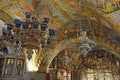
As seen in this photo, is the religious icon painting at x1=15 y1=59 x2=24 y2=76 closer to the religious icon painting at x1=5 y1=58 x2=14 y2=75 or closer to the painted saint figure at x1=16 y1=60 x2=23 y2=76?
the painted saint figure at x1=16 y1=60 x2=23 y2=76

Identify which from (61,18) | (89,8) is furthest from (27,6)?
(89,8)

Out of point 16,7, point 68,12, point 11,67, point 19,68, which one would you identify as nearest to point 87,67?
point 68,12

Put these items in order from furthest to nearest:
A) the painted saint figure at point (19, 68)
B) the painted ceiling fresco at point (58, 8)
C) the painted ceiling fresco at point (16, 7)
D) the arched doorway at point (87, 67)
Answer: the arched doorway at point (87, 67), the painted ceiling fresco at point (16, 7), the painted saint figure at point (19, 68), the painted ceiling fresco at point (58, 8)

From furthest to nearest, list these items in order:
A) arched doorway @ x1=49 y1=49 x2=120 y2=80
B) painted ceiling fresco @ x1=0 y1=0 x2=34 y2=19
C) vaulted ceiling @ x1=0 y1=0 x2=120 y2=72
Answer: arched doorway @ x1=49 y1=49 x2=120 y2=80 < painted ceiling fresco @ x1=0 y1=0 x2=34 y2=19 < vaulted ceiling @ x1=0 y1=0 x2=120 y2=72

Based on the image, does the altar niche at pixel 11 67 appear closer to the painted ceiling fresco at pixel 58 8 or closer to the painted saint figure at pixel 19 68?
the painted saint figure at pixel 19 68

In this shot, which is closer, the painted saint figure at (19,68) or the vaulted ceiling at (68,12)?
the painted saint figure at (19,68)

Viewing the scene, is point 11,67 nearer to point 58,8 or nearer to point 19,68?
point 19,68

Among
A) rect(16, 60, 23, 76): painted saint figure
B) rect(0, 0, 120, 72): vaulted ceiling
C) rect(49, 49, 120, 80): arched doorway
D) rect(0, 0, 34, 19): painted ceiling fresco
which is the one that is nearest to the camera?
rect(16, 60, 23, 76): painted saint figure

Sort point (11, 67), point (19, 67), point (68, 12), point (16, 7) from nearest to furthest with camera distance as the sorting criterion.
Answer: point (11, 67) → point (19, 67) → point (16, 7) → point (68, 12)

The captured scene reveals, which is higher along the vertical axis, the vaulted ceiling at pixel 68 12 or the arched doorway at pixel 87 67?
the vaulted ceiling at pixel 68 12

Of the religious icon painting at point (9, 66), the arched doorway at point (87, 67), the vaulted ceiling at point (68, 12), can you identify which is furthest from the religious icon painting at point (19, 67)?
the arched doorway at point (87, 67)

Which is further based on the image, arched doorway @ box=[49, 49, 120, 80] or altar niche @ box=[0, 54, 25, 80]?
arched doorway @ box=[49, 49, 120, 80]

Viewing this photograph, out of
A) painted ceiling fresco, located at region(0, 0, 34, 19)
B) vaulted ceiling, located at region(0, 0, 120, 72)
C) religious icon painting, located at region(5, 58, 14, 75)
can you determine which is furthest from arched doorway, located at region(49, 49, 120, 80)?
religious icon painting, located at region(5, 58, 14, 75)

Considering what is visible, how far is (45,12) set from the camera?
7578mm
